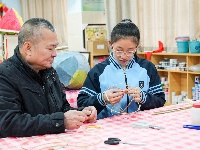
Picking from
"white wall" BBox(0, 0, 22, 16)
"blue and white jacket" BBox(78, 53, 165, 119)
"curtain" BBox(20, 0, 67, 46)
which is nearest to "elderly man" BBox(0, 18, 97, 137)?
"blue and white jacket" BBox(78, 53, 165, 119)

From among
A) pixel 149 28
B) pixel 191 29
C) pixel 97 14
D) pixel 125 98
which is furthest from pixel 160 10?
pixel 125 98

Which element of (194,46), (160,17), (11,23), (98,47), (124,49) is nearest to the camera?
(124,49)

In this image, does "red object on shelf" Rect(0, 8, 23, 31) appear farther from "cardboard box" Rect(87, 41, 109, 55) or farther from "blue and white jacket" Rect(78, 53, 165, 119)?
"cardboard box" Rect(87, 41, 109, 55)

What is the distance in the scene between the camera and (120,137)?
5.90ft

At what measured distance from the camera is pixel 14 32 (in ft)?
11.7

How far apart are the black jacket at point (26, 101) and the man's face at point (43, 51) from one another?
0.21 feet

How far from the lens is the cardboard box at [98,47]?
20.5 ft

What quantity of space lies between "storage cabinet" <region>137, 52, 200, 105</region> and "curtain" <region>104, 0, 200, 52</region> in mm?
211

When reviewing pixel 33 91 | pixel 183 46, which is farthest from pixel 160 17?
pixel 33 91

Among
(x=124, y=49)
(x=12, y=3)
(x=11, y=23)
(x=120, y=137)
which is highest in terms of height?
(x=12, y=3)

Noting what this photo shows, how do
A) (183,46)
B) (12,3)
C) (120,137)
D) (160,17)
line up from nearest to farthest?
(120,137) → (183,46) → (160,17) → (12,3)

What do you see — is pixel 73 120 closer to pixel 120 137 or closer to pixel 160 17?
pixel 120 137

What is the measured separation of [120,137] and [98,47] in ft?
15.1

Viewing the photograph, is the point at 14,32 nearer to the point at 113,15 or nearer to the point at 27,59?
the point at 27,59
